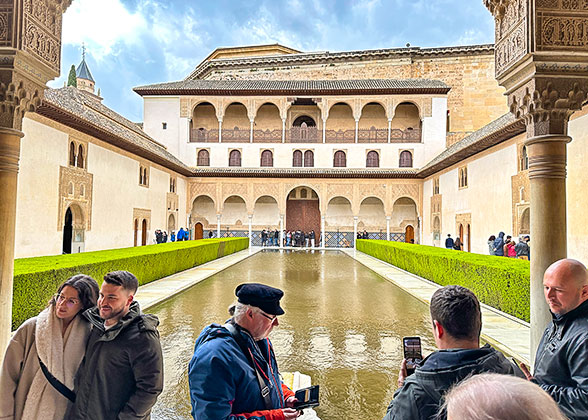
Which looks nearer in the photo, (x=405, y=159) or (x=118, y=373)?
(x=118, y=373)

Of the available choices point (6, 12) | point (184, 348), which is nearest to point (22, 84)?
point (6, 12)

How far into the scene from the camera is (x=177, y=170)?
27000mm

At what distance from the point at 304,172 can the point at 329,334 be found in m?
23.0

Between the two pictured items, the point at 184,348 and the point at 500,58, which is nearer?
the point at 500,58

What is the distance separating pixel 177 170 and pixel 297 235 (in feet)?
30.9

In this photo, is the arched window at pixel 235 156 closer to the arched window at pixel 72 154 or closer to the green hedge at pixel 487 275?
the arched window at pixel 72 154

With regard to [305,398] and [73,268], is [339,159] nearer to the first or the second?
[73,268]

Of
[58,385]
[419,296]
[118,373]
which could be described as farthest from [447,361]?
[419,296]

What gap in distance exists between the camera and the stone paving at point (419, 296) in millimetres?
5727

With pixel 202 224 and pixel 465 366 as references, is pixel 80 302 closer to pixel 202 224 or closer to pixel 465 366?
pixel 465 366

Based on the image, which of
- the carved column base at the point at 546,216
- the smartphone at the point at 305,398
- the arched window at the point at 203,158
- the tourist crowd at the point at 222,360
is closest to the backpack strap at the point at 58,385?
the tourist crowd at the point at 222,360

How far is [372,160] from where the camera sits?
30.5m

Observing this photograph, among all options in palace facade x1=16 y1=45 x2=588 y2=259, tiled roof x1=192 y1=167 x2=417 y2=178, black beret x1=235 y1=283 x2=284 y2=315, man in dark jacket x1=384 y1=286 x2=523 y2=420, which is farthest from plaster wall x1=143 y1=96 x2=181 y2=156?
man in dark jacket x1=384 y1=286 x2=523 y2=420

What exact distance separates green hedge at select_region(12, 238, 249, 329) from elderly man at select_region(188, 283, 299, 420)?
17.5ft
